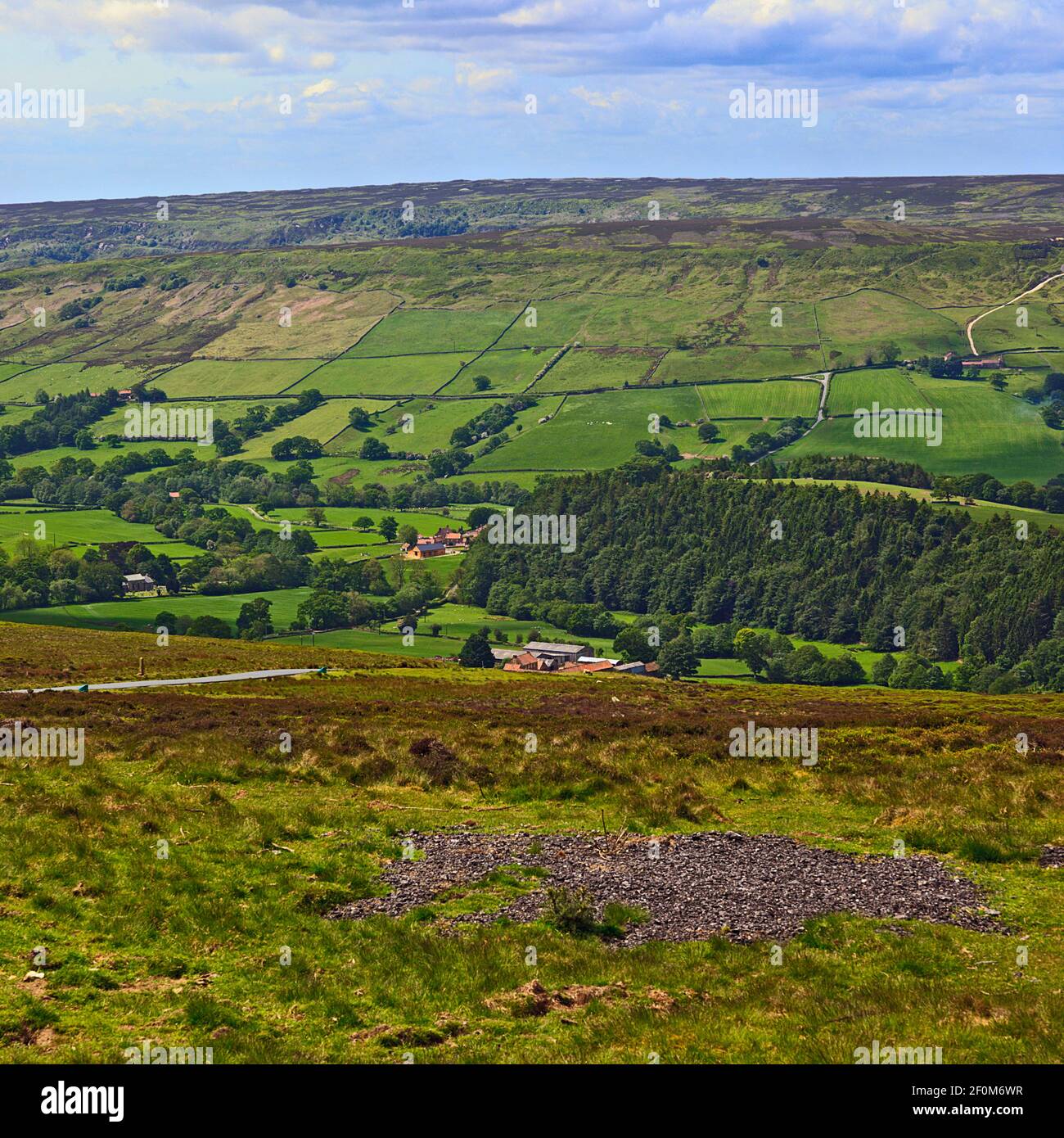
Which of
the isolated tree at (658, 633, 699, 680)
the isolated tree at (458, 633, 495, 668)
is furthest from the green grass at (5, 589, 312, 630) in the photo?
the isolated tree at (658, 633, 699, 680)

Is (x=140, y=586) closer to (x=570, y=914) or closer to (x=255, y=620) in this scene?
(x=255, y=620)

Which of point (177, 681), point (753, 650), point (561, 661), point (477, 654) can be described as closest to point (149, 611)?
point (477, 654)

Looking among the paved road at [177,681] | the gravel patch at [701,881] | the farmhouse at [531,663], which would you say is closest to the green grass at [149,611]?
the farmhouse at [531,663]

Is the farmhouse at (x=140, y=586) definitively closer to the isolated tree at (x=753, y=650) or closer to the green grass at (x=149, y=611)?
the green grass at (x=149, y=611)

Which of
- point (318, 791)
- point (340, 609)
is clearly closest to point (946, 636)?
point (340, 609)

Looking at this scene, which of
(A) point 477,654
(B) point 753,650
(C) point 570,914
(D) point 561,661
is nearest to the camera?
(C) point 570,914

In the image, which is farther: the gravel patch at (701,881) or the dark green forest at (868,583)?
the dark green forest at (868,583)
